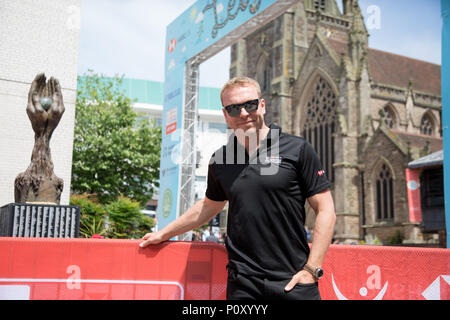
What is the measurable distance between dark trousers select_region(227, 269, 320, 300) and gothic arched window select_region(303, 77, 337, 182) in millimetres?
32477

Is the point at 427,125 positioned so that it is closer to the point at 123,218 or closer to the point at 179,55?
the point at 179,55

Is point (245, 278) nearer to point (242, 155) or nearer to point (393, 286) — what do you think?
point (242, 155)

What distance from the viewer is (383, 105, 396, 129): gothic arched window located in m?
37.6

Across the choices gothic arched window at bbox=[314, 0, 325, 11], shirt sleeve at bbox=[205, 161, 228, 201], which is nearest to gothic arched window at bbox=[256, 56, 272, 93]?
gothic arched window at bbox=[314, 0, 325, 11]

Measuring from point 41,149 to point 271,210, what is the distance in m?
5.66

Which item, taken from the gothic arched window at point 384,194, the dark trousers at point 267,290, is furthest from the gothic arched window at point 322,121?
the dark trousers at point 267,290

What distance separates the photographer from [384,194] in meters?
30.8

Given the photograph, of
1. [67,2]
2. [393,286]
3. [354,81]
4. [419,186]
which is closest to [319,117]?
[354,81]

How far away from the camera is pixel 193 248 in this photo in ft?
10.8

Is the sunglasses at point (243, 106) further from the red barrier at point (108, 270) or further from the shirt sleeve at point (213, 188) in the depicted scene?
the red barrier at point (108, 270)

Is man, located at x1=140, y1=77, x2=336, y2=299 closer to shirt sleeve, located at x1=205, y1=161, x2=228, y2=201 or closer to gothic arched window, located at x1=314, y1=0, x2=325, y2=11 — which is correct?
shirt sleeve, located at x1=205, y1=161, x2=228, y2=201

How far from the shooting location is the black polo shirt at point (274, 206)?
2264 mm
